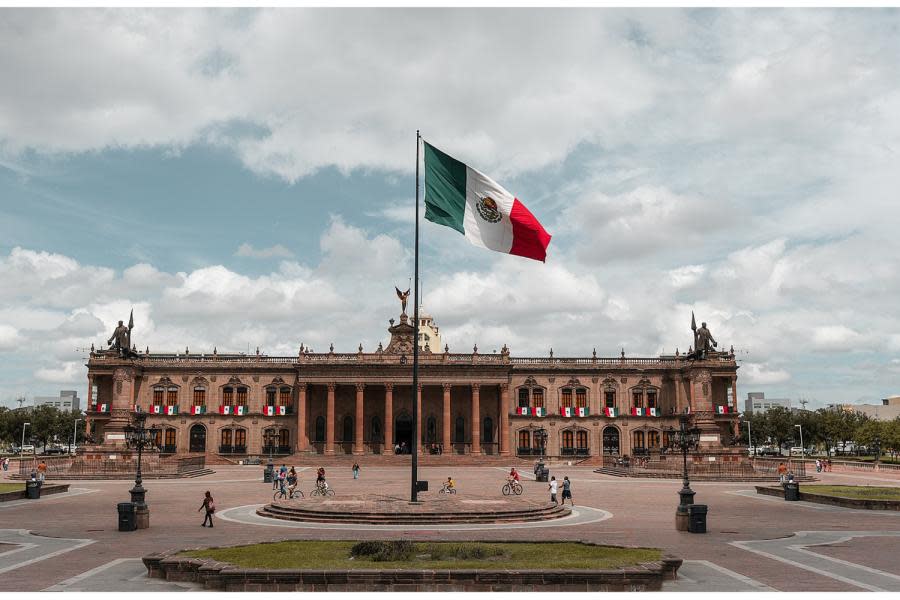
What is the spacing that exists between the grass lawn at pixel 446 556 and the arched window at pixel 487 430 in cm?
6335

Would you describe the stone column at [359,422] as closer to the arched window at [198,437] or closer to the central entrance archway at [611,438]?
the arched window at [198,437]

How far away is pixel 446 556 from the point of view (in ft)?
56.7

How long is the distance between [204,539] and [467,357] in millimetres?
59268

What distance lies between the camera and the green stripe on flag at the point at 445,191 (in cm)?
2666

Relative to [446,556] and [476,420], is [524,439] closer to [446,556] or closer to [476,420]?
[476,420]

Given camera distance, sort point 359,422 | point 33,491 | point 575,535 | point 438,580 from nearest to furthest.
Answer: point 438,580 < point 575,535 < point 33,491 < point 359,422

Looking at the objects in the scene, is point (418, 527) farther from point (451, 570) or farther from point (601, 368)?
point (601, 368)

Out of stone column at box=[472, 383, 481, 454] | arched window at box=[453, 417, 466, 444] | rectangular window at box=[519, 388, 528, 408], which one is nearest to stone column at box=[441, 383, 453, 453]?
stone column at box=[472, 383, 481, 454]

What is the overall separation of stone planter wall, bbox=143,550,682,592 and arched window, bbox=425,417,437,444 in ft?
222

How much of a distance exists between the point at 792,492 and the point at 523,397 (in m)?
47.1

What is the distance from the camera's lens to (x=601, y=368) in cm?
8369

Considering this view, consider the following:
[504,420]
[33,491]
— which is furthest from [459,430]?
[33,491]

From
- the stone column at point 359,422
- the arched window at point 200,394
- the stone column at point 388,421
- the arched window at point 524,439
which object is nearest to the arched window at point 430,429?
the stone column at point 388,421

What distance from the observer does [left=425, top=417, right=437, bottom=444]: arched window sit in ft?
270
